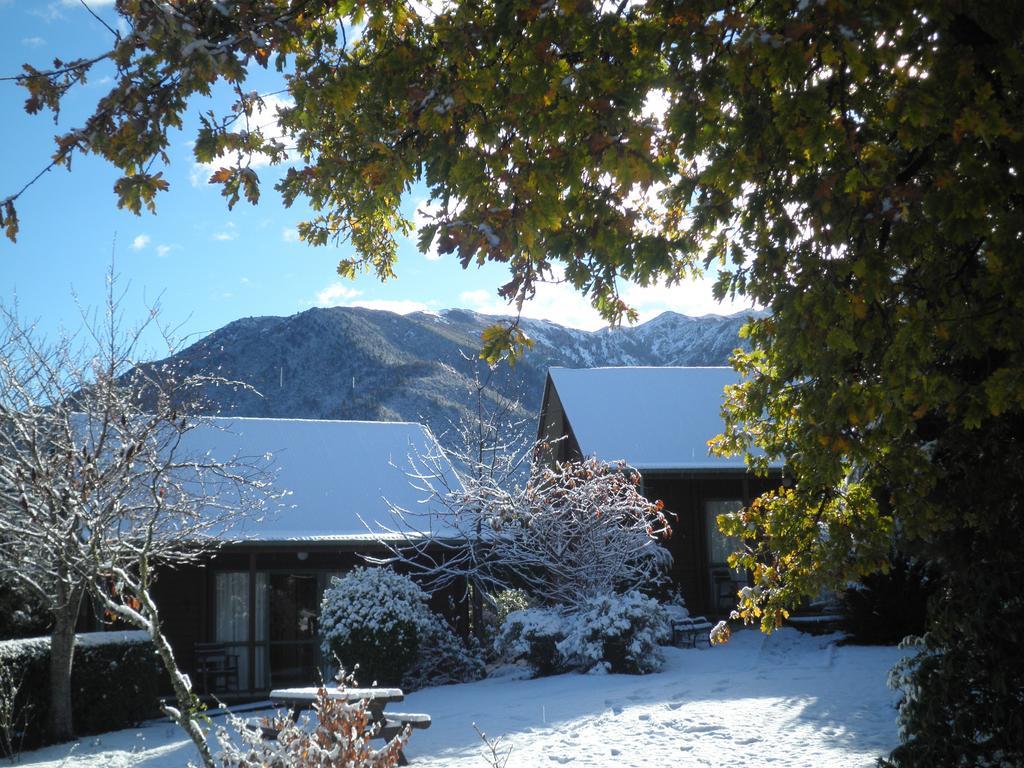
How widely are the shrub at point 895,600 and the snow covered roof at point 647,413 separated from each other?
4.90m

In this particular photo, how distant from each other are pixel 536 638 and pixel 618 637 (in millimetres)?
1340

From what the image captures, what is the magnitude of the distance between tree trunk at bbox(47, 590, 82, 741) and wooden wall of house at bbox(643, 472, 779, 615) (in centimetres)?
1112

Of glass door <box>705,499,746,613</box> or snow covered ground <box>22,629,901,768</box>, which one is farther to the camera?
glass door <box>705,499,746,613</box>

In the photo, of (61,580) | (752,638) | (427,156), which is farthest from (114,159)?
(752,638)

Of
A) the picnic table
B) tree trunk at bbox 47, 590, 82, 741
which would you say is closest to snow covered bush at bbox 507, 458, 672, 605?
the picnic table

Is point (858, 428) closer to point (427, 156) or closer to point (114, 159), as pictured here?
point (427, 156)

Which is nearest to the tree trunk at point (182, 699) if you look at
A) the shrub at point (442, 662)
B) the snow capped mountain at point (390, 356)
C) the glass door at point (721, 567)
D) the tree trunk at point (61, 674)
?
the tree trunk at point (61, 674)

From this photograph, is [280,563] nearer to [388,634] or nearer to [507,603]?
[388,634]

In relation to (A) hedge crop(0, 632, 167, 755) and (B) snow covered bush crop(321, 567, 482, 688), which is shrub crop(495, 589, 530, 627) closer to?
(B) snow covered bush crop(321, 567, 482, 688)

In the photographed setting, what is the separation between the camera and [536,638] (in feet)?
48.3

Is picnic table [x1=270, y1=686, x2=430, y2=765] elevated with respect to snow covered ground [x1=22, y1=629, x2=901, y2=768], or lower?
elevated

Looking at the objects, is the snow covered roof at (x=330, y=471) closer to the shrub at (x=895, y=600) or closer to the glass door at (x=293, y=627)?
the glass door at (x=293, y=627)

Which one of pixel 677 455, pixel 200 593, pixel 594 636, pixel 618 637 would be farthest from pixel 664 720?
pixel 200 593

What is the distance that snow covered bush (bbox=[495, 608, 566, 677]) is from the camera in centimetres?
1470
